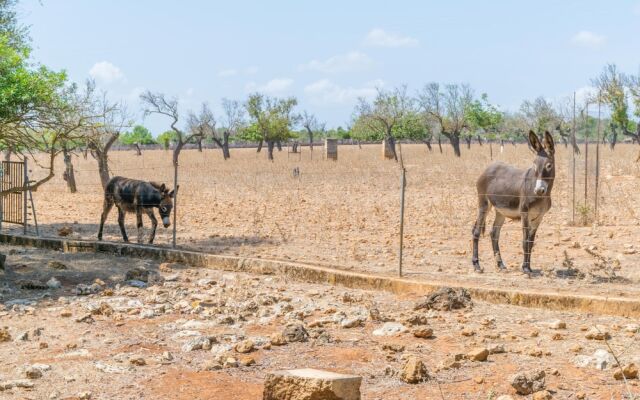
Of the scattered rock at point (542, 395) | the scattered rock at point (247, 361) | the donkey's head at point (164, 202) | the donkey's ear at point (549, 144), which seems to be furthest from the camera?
the donkey's head at point (164, 202)

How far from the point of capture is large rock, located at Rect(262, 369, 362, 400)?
5348 millimetres

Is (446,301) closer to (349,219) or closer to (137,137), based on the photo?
(349,219)

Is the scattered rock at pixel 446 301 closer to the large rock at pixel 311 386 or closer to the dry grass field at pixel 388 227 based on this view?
the dry grass field at pixel 388 227

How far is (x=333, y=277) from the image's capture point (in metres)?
11.2

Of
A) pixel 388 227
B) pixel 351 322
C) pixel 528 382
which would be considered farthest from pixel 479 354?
pixel 388 227

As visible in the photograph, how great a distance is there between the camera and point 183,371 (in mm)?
7035

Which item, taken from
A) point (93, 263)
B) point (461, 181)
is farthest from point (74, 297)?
point (461, 181)

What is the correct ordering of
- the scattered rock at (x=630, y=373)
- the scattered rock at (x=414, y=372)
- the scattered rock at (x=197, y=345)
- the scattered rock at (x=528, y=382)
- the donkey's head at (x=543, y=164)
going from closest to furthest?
the scattered rock at (x=528, y=382)
the scattered rock at (x=630, y=373)
the scattered rock at (x=414, y=372)
the scattered rock at (x=197, y=345)
the donkey's head at (x=543, y=164)

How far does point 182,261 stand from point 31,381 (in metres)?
6.48

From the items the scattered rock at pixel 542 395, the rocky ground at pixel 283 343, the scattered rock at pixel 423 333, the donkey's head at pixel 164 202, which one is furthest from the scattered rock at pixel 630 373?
the donkey's head at pixel 164 202

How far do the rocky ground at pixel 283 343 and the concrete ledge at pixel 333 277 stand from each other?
0.68ft

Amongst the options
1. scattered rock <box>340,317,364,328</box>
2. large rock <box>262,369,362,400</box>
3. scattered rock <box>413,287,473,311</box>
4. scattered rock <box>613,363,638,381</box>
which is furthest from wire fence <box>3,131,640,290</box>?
large rock <box>262,369,362,400</box>

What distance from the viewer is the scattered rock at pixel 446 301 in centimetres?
916

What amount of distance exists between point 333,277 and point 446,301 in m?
2.35
